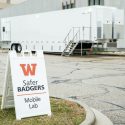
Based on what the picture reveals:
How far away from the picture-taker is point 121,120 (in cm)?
833

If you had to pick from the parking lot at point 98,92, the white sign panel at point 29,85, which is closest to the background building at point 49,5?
the parking lot at point 98,92

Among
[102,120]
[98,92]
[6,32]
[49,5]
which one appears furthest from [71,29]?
[102,120]

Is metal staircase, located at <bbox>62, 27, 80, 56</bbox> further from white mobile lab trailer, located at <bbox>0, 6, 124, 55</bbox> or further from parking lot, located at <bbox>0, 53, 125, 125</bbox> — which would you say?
parking lot, located at <bbox>0, 53, 125, 125</bbox>

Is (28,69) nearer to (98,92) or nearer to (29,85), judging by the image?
(29,85)

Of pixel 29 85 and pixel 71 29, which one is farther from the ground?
pixel 71 29

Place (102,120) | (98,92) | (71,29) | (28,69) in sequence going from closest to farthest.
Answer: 1. (28,69)
2. (102,120)
3. (98,92)
4. (71,29)

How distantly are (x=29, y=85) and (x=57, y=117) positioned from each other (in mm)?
817

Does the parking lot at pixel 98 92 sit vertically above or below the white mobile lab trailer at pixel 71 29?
below

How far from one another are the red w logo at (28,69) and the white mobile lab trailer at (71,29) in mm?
Answer: 24692

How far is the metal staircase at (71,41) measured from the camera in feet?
111

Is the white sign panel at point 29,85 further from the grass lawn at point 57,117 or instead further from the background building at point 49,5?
the background building at point 49,5

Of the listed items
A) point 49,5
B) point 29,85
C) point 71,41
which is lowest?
point 29,85

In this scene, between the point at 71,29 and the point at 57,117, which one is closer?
the point at 57,117

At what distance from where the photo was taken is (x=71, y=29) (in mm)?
34531
